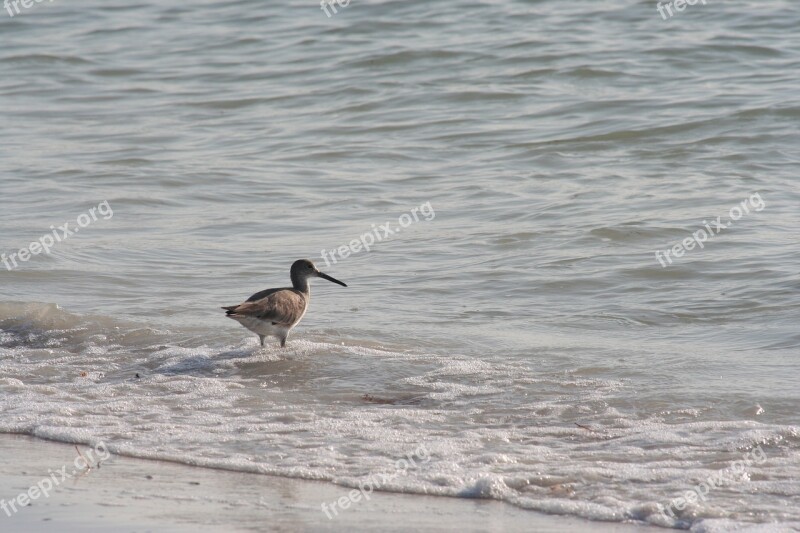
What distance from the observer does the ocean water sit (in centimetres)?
639

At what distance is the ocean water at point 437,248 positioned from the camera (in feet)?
21.0

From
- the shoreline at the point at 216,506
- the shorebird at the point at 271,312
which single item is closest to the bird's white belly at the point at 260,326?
the shorebird at the point at 271,312

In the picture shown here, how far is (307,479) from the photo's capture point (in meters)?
5.83

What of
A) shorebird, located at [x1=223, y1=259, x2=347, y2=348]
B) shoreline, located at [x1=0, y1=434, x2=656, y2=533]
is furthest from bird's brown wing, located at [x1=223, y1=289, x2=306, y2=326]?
shoreline, located at [x1=0, y1=434, x2=656, y2=533]

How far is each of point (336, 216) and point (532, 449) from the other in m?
6.37

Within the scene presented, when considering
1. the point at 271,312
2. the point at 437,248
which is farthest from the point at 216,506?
the point at 437,248

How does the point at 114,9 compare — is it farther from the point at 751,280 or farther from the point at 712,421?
the point at 712,421

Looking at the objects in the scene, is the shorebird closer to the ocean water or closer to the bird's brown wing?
the bird's brown wing

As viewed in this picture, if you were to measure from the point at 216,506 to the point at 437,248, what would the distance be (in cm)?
619

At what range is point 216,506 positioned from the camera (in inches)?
207

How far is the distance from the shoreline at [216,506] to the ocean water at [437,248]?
17 centimetres

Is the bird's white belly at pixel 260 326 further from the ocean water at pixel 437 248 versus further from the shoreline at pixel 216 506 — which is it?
the shoreline at pixel 216 506

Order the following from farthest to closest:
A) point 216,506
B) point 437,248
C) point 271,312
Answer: point 437,248 → point 271,312 → point 216,506

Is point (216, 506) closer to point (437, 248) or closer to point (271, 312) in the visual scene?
point (271, 312)
